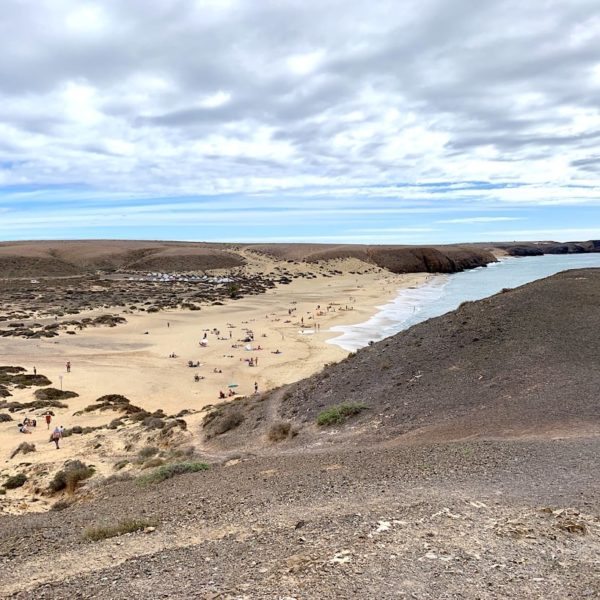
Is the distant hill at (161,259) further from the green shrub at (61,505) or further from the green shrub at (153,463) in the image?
the green shrub at (61,505)

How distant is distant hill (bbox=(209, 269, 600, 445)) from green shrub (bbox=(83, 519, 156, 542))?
23.7ft

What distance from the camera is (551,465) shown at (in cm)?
966

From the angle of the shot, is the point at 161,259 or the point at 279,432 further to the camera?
the point at 161,259

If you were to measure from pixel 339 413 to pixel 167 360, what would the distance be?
19783 millimetres

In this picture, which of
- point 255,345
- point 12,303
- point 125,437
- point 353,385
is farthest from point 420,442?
point 12,303

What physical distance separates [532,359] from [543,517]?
37.1 feet

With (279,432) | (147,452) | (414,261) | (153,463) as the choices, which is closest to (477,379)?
(279,432)

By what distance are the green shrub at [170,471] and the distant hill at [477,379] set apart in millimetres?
3630

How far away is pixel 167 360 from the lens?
111ft

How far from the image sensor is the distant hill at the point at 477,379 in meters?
13.9

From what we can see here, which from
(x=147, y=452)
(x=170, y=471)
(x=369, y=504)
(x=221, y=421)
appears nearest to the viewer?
(x=369, y=504)

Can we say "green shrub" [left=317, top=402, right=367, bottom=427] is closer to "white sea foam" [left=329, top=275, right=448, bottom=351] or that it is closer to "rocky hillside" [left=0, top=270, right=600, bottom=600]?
"rocky hillside" [left=0, top=270, right=600, bottom=600]

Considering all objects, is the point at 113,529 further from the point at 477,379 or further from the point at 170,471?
the point at 477,379

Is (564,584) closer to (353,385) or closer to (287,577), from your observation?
(287,577)
